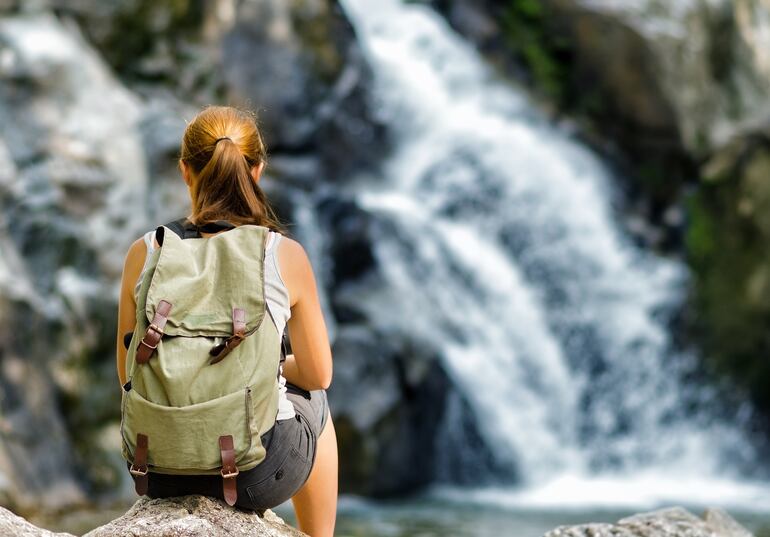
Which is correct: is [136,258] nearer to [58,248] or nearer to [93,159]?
[58,248]

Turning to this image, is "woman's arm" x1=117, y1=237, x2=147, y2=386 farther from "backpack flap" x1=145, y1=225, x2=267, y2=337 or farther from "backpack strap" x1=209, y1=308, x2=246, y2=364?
"backpack strap" x1=209, y1=308, x2=246, y2=364

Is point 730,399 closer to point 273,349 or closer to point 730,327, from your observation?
point 730,327

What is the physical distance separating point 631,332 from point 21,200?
5955 millimetres

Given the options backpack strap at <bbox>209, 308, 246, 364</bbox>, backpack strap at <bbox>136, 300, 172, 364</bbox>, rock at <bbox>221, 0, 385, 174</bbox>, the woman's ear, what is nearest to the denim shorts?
backpack strap at <bbox>209, 308, 246, 364</bbox>

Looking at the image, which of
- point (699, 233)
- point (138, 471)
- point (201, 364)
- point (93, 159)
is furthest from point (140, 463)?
point (699, 233)

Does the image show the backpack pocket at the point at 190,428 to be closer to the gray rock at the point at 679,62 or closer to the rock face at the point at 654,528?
the rock face at the point at 654,528

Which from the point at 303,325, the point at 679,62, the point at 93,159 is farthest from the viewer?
the point at 679,62

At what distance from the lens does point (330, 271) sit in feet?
31.6

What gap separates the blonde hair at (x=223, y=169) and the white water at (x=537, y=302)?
242 inches

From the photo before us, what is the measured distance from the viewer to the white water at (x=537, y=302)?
9523 millimetres

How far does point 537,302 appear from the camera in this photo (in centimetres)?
1065

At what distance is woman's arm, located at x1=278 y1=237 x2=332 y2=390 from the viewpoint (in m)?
2.77

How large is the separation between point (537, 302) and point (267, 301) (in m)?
8.16

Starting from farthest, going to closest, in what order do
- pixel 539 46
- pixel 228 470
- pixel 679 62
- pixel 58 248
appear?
pixel 539 46 → pixel 679 62 → pixel 58 248 → pixel 228 470
